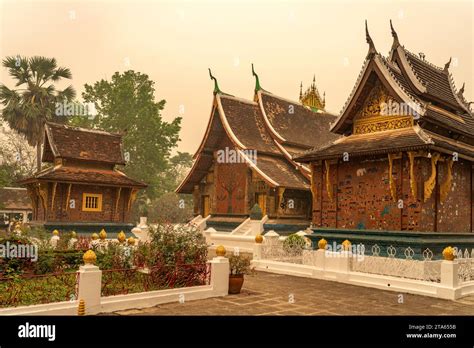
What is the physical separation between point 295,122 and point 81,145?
14.4m

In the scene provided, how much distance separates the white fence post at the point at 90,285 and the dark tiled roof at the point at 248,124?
1898 centimetres

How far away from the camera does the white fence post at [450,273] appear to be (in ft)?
38.8

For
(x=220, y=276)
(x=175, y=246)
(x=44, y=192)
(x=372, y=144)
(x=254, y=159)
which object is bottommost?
(x=220, y=276)

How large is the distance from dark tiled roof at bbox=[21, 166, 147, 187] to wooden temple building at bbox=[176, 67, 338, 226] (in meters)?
5.56

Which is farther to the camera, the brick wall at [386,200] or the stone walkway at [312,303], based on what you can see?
the brick wall at [386,200]

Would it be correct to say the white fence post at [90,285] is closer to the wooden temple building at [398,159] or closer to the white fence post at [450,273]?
the white fence post at [450,273]

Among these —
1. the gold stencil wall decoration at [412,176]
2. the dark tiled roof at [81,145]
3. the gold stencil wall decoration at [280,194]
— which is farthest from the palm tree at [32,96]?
the gold stencil wall decoration at [412,176]

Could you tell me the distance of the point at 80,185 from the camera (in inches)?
970

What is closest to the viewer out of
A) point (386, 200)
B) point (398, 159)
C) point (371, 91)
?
point (398, 159)

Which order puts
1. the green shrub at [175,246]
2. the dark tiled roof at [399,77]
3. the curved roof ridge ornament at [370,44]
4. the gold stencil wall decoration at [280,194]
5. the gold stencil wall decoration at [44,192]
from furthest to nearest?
the gold stencil wall decoration at [280,194], the gold stencil wall decoration at [44,192], the curved roof ridge ornament at [370,44], the dark tiled roof at [399,77], the green shrub at [175,246]

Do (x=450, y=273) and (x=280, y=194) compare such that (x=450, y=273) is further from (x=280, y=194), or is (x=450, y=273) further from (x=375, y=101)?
(x=280, y=194)

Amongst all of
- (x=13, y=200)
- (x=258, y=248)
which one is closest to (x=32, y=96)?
(x=13, y=200)
